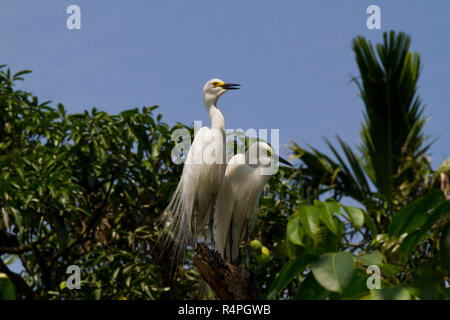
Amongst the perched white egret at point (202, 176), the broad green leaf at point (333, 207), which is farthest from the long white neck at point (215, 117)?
the broad green leaf at point (333, 207)

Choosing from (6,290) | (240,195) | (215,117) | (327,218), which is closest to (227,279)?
(240,195)

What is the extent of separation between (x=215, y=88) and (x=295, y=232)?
2204mm

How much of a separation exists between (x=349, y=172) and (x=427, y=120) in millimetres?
913

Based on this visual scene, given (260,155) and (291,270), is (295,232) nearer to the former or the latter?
(291,270)

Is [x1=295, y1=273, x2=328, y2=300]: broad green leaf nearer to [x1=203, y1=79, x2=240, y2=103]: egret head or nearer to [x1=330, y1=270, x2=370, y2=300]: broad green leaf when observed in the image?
A: [x1=330, y1=270, x2=370, y2=300]: broad green leaf

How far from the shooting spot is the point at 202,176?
294cm

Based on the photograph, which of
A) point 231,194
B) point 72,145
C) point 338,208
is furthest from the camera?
point 72,145

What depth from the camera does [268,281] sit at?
12.3 ft

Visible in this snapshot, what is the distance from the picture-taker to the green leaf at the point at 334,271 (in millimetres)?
838

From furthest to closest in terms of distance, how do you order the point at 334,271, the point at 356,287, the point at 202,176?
the point at 202,176
the point at 356,287
the point at 334,271
